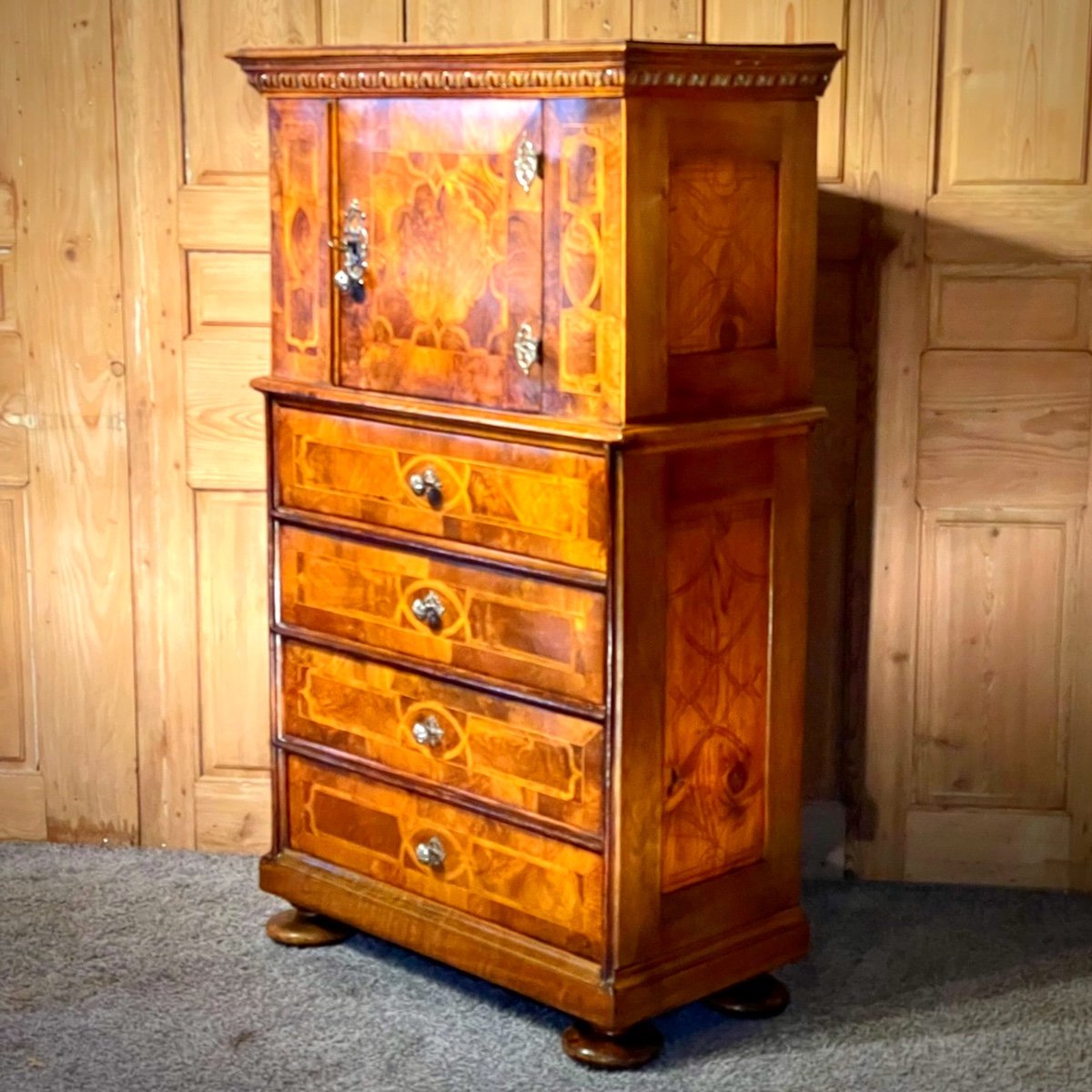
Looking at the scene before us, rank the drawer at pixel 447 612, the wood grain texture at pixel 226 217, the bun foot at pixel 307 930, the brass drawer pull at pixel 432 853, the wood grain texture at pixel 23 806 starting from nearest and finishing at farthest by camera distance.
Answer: the drawer at pixel 447 612, the brass drawer pull at pixel 432 853, the bun foot at pixel 307 930, the wood grain texture at pixel 226 217, the wood grain texture at pixel 23 806

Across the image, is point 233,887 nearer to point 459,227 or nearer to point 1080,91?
point 459,227

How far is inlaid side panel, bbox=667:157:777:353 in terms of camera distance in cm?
276

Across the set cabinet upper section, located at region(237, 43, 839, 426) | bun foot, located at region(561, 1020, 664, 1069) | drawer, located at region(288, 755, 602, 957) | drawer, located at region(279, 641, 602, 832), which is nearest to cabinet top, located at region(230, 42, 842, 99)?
cabinet upper section, located at region(237, 43, 839, 426)

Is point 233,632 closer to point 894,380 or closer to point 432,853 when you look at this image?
point 432,853

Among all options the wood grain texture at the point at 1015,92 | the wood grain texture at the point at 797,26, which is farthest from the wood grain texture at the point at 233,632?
the wood grain texture at the point at 1015,92

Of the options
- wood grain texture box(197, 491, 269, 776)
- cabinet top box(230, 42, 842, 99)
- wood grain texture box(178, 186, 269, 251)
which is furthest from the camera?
wood grain texture box(197, 491, 269, 776)

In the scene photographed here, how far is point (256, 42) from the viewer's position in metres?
3.53

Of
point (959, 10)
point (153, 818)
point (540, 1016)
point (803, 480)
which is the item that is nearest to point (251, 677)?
point (153, 818)

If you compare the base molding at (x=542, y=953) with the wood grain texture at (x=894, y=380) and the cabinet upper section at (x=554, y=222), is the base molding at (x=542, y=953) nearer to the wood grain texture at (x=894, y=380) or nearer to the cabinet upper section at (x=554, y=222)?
the wood grain texture at (x=894, y=380)

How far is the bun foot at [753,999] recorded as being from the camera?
121 inches

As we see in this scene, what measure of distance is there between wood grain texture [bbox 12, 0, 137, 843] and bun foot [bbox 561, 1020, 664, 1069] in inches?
51.0

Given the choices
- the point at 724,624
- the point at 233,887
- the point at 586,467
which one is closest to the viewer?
the point at 586,467

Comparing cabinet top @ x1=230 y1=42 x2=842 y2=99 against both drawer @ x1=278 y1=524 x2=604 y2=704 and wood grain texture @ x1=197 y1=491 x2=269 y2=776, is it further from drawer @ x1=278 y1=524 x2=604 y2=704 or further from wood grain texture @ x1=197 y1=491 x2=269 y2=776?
wood grain texture @ x1=197 y1=491 x2=269 y2=776

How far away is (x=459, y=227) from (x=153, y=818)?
1578 millimetres
